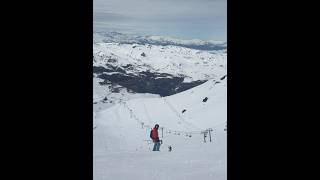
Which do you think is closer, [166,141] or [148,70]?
→ [166,141]

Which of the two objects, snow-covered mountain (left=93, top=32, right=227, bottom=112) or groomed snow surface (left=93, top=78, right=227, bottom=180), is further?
snow-covered mountain (left=93, top=32, right=227, bottom=112)

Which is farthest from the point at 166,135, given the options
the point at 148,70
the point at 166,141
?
the point at 148,70

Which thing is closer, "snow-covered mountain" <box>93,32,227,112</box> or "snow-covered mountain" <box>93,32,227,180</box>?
"snow-covered mountain" <box>93,32,227,180</box>

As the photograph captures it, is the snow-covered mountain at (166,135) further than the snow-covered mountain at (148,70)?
No

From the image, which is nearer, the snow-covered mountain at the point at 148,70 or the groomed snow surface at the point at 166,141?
the groomed snow surface at the point at 166,141

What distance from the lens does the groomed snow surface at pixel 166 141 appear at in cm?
788

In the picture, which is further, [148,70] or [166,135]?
[148,70]

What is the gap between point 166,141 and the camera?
50.0 feet

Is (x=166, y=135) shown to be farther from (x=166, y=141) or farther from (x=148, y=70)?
(x=148, y=70)

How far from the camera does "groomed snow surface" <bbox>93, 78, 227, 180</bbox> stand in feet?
25.8
